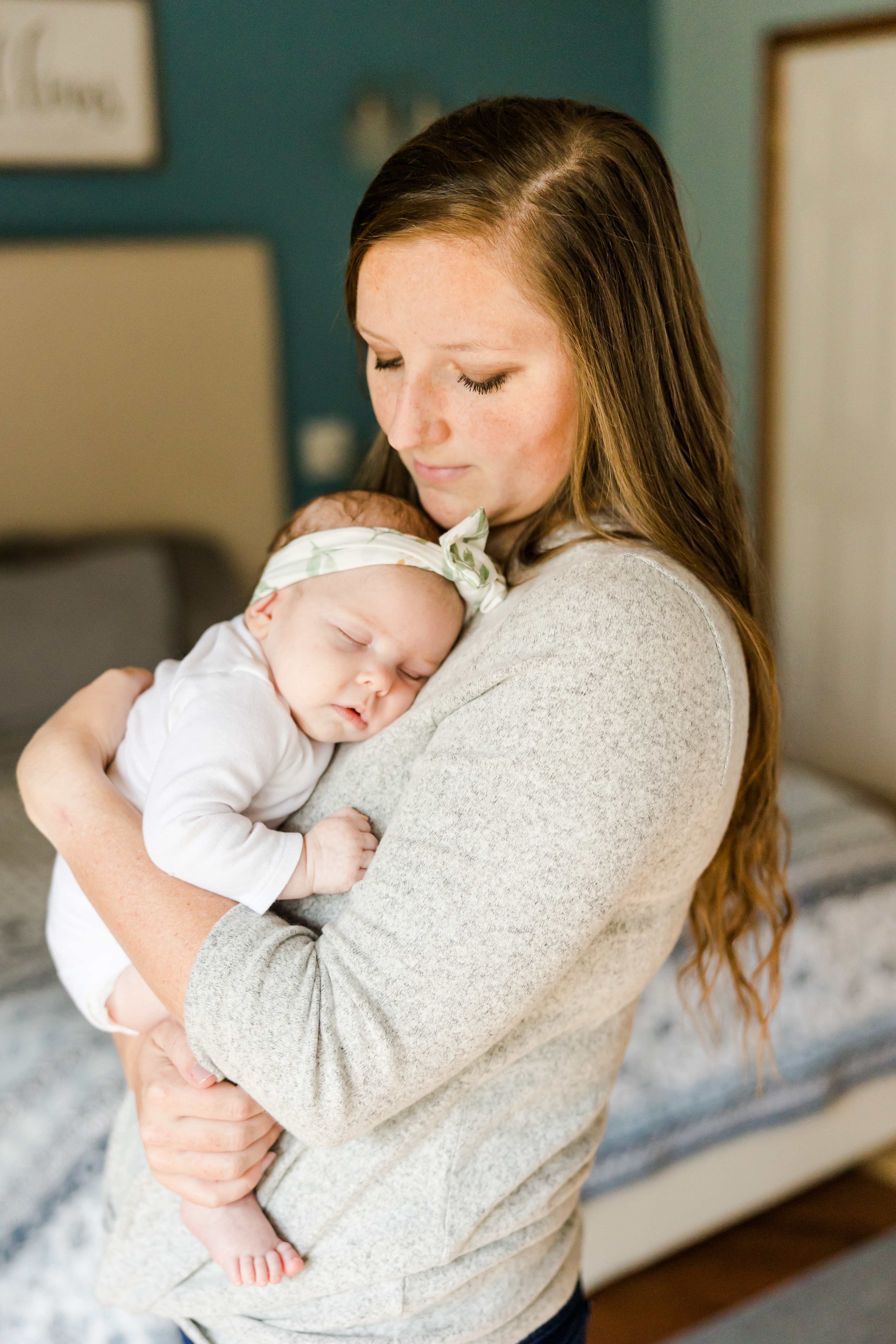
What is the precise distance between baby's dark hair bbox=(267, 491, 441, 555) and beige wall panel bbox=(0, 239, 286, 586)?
260 centimetres

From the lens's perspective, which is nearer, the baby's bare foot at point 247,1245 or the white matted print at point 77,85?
the baby's bare foot at point 247,1245

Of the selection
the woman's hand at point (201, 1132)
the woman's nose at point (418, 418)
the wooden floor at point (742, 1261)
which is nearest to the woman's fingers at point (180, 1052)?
the woman's hand at point (201, 1132)

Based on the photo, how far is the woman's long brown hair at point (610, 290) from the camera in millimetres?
850

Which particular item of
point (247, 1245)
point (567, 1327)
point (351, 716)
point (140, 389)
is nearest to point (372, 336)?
point (351, 716)

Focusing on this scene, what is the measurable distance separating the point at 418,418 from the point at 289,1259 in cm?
63

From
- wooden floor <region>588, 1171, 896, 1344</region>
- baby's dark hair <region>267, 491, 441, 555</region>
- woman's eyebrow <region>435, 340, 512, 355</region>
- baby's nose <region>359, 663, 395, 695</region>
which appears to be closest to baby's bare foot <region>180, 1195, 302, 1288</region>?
baby's nose <region>359, 663, 395, 695</region>

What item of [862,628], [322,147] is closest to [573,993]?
[862,628]

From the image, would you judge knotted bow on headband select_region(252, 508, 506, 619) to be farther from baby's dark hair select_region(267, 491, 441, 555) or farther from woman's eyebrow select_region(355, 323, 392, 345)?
woman's eyebrow select_region(355, 323, 392, 345)

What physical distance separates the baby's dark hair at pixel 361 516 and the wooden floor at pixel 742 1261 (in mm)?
1524

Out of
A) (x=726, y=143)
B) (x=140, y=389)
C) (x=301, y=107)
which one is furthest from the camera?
(x=726, y=143)

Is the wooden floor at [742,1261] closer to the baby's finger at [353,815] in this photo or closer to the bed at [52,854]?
the bed at [52,854]

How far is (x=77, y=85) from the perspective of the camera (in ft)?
10.9

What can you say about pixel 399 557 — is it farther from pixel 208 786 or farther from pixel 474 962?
pixel 474 962

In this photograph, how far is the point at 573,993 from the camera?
86cm
